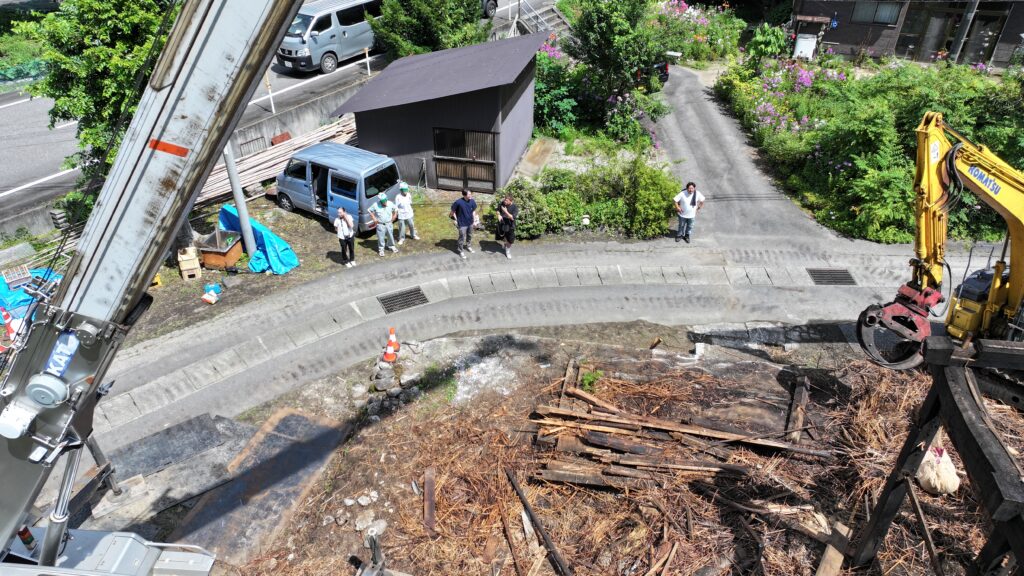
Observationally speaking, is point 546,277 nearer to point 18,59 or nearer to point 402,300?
point 402,300

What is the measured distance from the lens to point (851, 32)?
29125 millimetres

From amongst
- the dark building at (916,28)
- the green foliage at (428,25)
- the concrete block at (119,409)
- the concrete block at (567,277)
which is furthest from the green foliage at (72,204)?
the dark building at (916,28)

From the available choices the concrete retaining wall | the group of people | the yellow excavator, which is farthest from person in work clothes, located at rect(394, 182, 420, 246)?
the yellow excavator

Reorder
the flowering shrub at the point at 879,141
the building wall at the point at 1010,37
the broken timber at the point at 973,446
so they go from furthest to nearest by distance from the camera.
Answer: the building wall at the point at 1010,37 → the flowering shrub at the point at 879,141 → the broken timber at the point at 973,446

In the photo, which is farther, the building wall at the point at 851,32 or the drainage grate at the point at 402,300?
the building wall at the point at 851,32

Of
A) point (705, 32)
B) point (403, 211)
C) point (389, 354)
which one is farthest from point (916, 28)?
point (389, 354)

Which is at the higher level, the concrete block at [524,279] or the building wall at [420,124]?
the building wall at [420,124]

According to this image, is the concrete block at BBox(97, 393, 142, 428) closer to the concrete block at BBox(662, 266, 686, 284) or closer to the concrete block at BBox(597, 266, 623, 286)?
the concrete block at BBox(597, 266, 623, 286)

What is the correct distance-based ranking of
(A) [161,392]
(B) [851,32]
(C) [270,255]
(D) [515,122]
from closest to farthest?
1. (A) [161,392]
2. (C) [270,255]
3. (D) [515,122]
4. (B) [851,32]

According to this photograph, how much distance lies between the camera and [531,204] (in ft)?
52.7

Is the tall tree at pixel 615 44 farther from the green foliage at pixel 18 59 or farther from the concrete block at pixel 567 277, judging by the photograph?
the green foliage at pixel 18 59

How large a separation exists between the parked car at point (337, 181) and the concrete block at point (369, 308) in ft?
8.03

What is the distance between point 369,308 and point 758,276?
29.7ft

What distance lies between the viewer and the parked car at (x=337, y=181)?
605 inches
